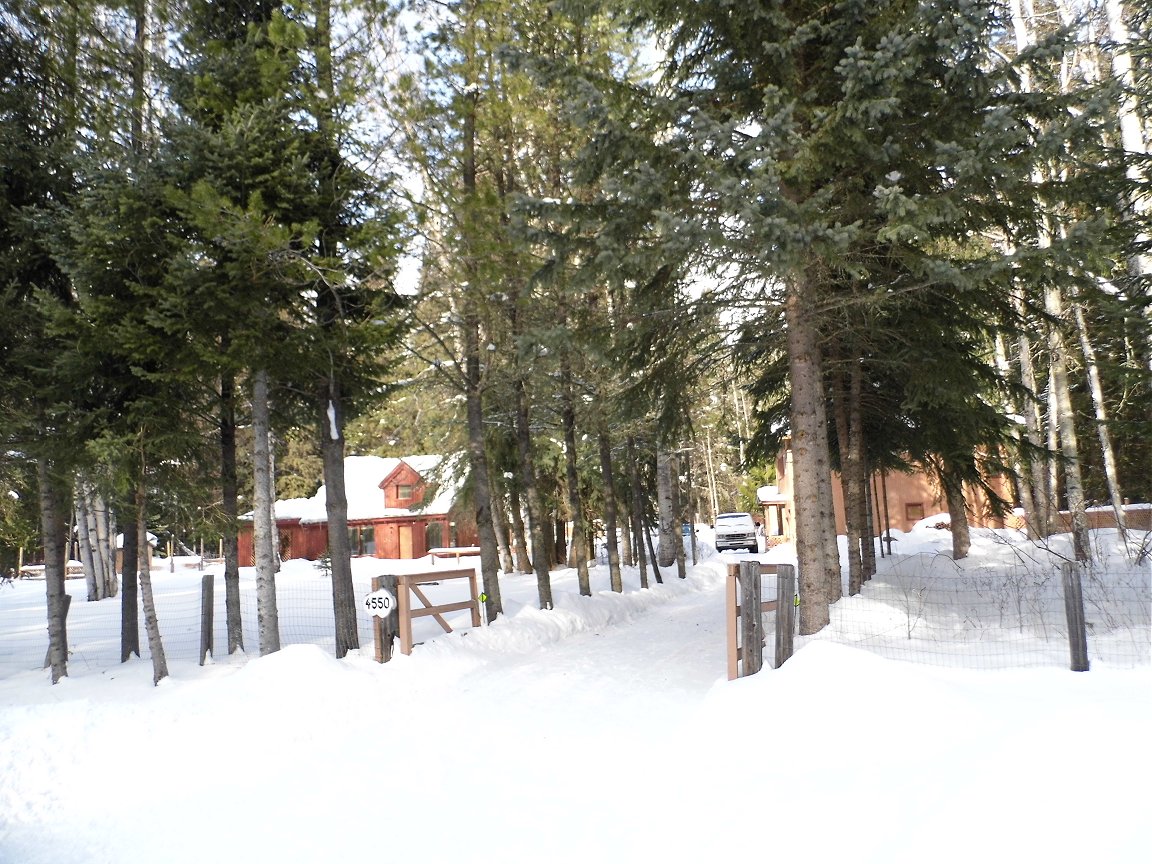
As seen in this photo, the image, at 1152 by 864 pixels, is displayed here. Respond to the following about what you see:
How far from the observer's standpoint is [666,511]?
78.9 ft

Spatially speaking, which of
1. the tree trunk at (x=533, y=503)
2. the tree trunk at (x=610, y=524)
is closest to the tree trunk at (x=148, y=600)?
the tree trunk at (x=533, y=503)

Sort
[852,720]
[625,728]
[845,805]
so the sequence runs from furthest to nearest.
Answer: [625,728], [852,720], [845,805]

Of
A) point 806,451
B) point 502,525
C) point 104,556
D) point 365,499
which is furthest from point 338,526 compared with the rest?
point 365,499

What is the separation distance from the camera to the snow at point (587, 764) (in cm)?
479

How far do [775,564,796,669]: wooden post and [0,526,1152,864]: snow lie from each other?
1.80ft

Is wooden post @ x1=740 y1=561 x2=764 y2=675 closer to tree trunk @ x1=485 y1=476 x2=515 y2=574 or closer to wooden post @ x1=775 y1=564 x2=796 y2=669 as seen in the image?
wooden post @ x1=775 y1=564 x2=796 y2=669

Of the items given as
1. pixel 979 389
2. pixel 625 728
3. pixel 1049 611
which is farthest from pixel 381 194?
pixel 1049 611

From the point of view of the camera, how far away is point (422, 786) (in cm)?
636

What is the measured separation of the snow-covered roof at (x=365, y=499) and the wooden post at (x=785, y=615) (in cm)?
3087

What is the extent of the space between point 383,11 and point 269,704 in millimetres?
9679

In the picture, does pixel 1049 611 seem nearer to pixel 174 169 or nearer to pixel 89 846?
pixel 89 846

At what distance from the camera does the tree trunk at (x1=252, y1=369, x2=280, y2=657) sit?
1065 centimetres

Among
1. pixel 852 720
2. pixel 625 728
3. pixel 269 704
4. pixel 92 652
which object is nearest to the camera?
pixel 852 720

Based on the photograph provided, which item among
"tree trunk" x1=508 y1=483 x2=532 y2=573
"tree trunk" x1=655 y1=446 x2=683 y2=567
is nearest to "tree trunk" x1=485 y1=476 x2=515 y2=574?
"tree trunk" x1=508 y1=483 x2=532 y2=573
